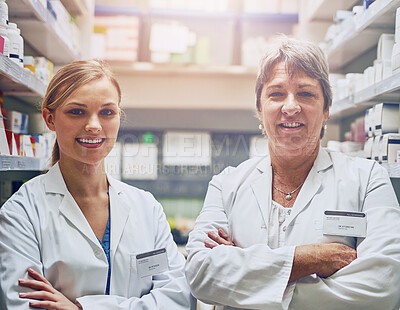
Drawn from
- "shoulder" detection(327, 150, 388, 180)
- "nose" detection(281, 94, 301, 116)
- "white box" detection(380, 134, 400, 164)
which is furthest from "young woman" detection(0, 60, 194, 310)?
"white box" detection(380, 134, 400, 164)

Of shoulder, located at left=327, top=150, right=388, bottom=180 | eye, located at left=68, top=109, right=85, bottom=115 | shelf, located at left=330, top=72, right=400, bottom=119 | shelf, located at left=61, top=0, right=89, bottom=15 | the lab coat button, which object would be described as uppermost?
shelf, located at left=61, top=0, right=89, bottom=15

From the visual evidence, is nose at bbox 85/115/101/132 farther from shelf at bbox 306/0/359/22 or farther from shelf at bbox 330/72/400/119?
shelf at bbox 306/0/359/22

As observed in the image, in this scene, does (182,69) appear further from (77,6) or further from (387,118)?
(387,118)

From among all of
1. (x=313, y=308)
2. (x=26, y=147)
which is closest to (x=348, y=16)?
(x=313, y=308)

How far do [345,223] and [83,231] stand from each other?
961 mm

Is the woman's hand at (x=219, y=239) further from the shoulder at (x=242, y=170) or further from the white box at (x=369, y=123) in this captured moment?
the white box at (x=369, y=123)

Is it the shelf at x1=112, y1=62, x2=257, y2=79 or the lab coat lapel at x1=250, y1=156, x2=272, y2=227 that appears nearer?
the lab coat lapel at x1=250, y1=156, x2=272, y2=227

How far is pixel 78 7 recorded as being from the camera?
9.58ft

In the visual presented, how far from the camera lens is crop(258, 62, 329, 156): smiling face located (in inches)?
64.1

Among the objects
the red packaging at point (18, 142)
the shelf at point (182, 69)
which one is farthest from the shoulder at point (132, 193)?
the shelf at point (182, 69)

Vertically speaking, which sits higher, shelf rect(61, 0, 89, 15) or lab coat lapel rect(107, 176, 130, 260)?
shelf rect(61, 0, 89, 15)

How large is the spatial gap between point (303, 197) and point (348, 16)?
130 centimetres

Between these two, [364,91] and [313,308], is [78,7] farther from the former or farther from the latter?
[313,308]

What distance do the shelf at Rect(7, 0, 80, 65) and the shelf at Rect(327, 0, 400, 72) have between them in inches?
62.1
